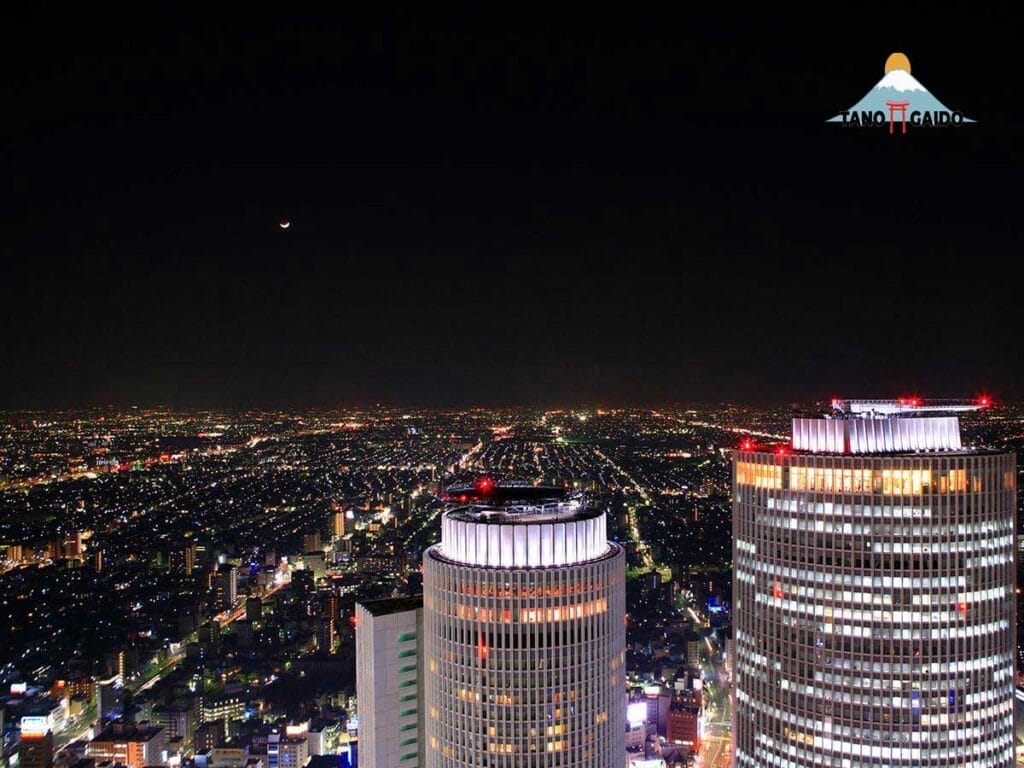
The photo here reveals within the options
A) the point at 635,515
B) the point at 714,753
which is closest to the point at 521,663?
the point at 714,753

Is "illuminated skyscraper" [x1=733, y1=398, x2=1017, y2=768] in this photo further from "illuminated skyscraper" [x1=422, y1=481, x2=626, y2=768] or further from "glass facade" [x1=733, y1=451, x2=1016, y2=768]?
"illuminated skyscraper" [x1=422, y1=481, x2=626, y2=768]

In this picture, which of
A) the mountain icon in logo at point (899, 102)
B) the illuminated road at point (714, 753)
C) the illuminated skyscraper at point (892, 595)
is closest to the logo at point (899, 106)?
the mountain icon in logo at point (899, 102)

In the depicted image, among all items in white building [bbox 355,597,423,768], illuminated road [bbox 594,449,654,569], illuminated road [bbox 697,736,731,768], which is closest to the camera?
white building [bbox 355,597,423,768]

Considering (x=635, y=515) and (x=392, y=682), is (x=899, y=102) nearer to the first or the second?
(x=392, y=682)

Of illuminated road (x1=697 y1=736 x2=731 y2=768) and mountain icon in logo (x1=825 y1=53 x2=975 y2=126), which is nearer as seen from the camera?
mountain icon in logo (x1=825 y1=53 x2=975 y2=126)

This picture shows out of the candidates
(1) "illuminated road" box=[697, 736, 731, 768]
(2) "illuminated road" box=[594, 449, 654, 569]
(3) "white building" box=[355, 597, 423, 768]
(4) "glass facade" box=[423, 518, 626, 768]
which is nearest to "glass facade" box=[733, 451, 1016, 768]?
(4) "glass facade" box=[423, 518, 626, 768]

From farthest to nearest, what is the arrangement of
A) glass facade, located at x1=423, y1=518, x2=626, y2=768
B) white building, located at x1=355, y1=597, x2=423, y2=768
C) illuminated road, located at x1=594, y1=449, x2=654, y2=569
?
illuminated road, located at x1=594, y1=449, x2=654, y2=569
white building, located at x1=355, y1=597, x2=423, y2=768
glass facade, located at x1=423, y1=518, x2=626, y2=768

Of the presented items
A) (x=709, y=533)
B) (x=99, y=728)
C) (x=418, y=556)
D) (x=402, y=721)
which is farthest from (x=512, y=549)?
(x=709, y=533)

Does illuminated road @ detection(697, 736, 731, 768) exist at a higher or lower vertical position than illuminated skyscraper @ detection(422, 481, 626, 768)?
lower
